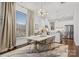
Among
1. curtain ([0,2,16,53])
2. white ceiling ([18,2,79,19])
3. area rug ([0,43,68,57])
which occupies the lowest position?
area rug ([0,43,68,57])

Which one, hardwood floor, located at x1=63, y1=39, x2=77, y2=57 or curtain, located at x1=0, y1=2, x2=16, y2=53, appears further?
hardwood floor, located at x1=63, y1=39, x2=77, y2=57

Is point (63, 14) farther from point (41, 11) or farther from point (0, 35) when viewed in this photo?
point (0, 35)

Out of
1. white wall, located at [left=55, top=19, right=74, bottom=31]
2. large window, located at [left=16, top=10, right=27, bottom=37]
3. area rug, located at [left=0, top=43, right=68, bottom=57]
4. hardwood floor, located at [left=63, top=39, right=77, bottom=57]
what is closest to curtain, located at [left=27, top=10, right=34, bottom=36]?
large window, located at [left=16, top=10, right=27, bottom=37]

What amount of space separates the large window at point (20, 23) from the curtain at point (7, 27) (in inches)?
3.5

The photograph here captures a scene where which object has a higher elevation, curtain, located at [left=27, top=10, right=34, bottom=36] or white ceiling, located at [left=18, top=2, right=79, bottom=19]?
white ceiling, located at [left=18, top=2, right=79, bottom=19]

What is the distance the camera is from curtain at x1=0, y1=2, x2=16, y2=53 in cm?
223

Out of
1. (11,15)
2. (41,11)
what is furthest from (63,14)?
(11,15)

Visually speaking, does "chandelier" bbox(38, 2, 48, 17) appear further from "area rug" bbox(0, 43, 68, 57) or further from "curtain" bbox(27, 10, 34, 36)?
"area rug" bbox(0, 43, 68, 57)

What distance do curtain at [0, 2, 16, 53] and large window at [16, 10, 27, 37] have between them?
0.09 meters

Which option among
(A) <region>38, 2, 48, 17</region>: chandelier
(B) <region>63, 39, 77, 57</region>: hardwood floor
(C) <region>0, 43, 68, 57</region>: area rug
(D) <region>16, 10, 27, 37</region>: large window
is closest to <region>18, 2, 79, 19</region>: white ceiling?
(A) <region>38, 2, 48, 17</region>: chandelier

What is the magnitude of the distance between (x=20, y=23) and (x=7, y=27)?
11.2 inches

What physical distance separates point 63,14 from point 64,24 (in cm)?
22

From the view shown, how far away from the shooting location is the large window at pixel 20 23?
91.4 inches

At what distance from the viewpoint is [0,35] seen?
2.23 metres
